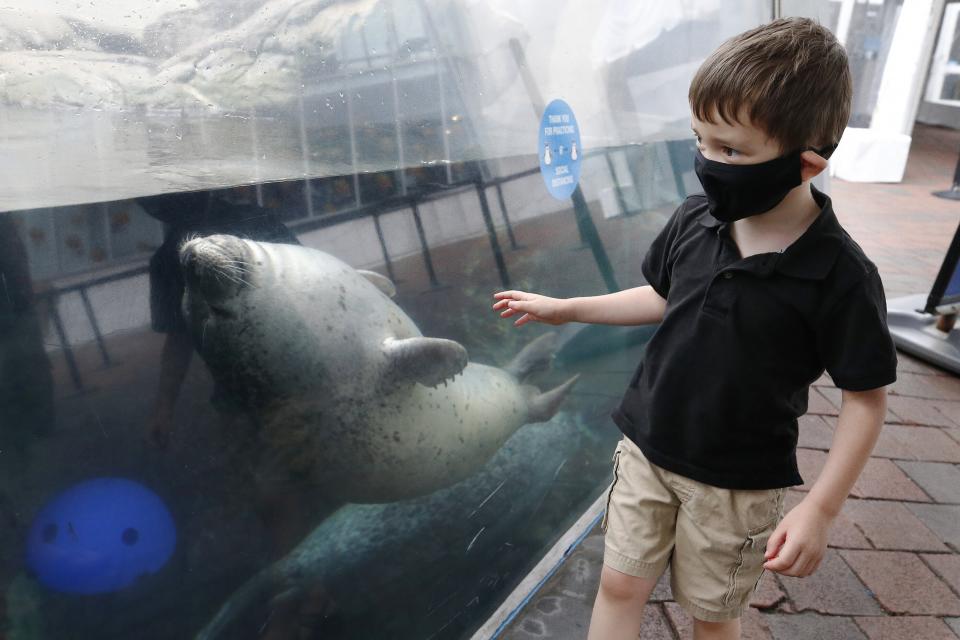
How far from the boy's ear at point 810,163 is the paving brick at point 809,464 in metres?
1.79

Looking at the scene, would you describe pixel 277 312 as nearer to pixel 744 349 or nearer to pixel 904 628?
pixel 744 349

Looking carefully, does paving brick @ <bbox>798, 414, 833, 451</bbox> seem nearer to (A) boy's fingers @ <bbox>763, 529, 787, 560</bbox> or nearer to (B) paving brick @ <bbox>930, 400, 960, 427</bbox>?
(B) paving brick @ <bbox>930, 400, 960, 427</bbox>

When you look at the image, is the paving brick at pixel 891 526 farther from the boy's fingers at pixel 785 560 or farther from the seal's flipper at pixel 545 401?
the boy's fingers at pixel 785 560

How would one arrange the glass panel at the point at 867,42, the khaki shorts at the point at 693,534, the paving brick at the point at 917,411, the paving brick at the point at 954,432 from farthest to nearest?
1. the glass panel at the point at 867,42
2. the paving brick at the point at 917,411
3. the paving brick at the point at 954,432
4. the khaki shorts at the point at 693,534

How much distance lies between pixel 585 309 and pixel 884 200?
30.4 ft

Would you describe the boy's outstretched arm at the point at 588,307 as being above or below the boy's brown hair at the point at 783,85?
below

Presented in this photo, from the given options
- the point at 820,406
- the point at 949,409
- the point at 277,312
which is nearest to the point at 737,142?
the point at 277,312

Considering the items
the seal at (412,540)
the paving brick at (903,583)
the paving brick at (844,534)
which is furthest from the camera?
the paving brick at (844,534)

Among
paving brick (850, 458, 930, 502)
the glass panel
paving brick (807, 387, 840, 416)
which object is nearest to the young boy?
paving brick (850, 458, 930, 502)

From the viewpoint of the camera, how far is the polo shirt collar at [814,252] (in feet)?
4.22

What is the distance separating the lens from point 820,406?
11.5 feet

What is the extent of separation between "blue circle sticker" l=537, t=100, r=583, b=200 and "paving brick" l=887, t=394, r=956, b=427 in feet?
7.77

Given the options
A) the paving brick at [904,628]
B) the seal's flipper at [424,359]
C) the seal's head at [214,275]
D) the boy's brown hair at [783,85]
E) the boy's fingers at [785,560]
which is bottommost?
the paving brick at [904,628]

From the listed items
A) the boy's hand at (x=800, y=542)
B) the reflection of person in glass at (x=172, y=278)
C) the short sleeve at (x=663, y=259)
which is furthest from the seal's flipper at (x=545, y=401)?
the reflection of person in glass at (x=172, y=278)
